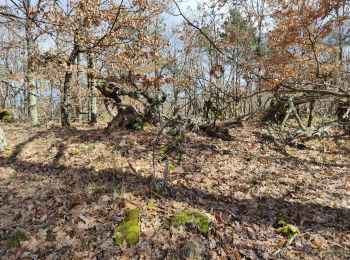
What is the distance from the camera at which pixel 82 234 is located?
14.0ft

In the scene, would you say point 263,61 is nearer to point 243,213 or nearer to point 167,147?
point 167,147

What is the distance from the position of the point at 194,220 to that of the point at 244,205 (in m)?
1.34

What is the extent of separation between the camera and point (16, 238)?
13.5ft

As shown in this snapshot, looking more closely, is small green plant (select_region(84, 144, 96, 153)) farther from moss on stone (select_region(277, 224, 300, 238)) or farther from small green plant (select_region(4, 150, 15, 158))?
moss on stone (select_region(277, 224, 300, 238))

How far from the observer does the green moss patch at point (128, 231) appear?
13.5ft

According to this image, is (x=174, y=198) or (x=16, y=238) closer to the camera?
(x=16, y=238)

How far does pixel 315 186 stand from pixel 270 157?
1857mm

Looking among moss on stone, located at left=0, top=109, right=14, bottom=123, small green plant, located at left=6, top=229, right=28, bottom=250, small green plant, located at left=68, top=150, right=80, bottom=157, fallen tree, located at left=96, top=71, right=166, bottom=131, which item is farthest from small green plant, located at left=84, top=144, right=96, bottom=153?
moss on stone, located at left=0, top=109, right=14, bottom=123

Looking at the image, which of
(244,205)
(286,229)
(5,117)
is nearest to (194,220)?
(244,205)

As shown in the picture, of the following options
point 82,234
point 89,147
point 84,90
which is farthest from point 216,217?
point 84,90

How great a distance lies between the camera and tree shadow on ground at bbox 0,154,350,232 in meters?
4.89

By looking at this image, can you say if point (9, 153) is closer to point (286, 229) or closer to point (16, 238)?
point (16, 238)

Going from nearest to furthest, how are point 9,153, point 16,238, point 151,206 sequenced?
1. point 16,238
2. point 151,206
3. point 9,153

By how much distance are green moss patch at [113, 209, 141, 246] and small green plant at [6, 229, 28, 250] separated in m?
1.35
